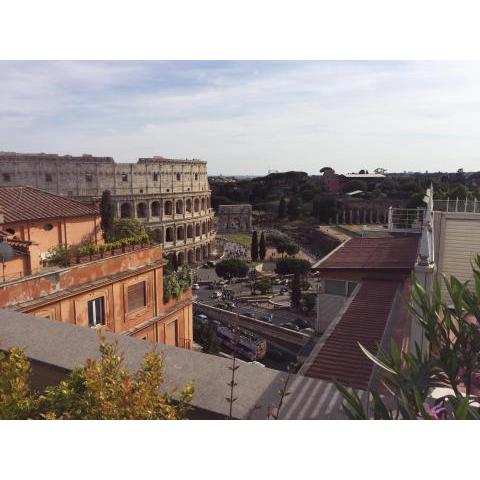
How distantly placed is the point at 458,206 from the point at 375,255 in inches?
139

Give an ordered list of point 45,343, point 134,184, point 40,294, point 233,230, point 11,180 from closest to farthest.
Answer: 1. point 45,343
2. point 40,294
3. point 11,180
4. point 134,184
5. point 233,230

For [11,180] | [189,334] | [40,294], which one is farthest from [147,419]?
[11,180]

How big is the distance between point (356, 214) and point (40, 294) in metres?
77.5

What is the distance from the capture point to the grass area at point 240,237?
216 ft

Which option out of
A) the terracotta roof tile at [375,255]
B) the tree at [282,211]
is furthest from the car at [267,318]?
the tree at [282,211]

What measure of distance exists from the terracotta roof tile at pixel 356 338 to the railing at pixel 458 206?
13.3 feet

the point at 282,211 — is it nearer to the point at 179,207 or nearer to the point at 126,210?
the point at 179,207

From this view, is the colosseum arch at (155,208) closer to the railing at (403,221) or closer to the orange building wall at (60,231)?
the orange building wall at (60,231)

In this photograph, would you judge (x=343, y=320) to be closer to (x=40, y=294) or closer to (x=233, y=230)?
(x=40, y=294)

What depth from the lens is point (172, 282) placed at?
48.0 ft

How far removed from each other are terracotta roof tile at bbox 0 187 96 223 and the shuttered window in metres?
3.18

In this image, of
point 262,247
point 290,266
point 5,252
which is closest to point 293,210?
point 262,247

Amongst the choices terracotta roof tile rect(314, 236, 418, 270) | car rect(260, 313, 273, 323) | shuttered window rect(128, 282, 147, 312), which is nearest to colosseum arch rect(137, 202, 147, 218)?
car rect(260, 313, 273, 323)

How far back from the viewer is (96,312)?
36.7ft
